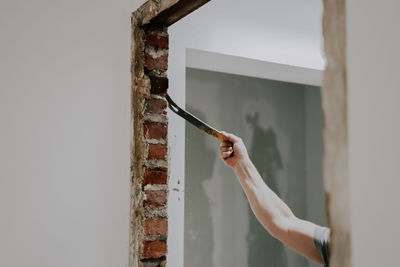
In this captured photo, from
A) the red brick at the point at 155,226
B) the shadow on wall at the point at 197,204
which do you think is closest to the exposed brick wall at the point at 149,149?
the red brick at the point at 155,226

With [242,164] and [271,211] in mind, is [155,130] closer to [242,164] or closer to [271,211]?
[242,164]

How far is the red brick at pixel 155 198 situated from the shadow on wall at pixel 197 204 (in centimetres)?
179

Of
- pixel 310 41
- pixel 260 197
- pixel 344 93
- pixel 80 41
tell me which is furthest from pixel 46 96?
pixel 310 41

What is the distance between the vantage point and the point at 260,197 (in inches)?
62.9

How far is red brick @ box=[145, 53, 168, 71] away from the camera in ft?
4.98

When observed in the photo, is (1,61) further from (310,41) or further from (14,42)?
(310,41)

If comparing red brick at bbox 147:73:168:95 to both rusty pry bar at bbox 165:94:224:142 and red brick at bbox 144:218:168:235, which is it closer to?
rusty pry bar at bbox 165:94:224:142

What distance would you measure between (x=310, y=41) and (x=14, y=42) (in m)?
1.46

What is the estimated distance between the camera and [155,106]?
59.7 inches

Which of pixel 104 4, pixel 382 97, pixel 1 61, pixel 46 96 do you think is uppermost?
pixel 104 4

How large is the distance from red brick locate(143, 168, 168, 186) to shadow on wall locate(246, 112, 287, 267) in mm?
2203

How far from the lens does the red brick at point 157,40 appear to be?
1.52 metres

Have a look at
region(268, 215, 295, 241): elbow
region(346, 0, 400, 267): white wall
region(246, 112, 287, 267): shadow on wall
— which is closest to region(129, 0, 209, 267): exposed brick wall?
region(268, 215, 295, 241): elbow

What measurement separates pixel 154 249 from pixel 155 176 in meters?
0.25
